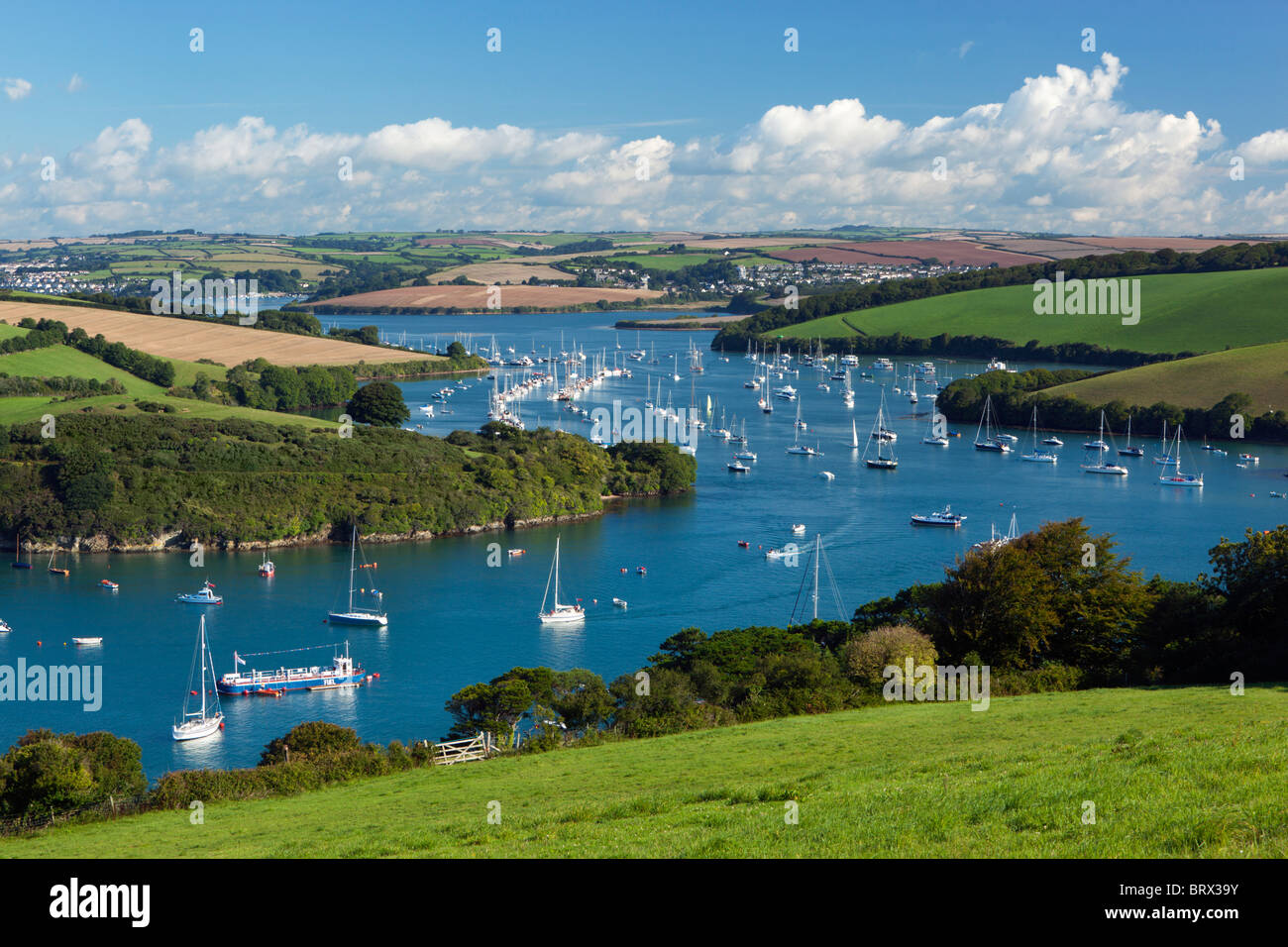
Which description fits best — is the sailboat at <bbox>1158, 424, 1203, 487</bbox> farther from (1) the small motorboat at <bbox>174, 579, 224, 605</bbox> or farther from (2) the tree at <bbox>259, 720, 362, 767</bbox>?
(2) the tree at <bbox>259, 720, 362, 767</bbox>

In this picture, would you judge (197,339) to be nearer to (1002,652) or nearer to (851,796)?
(1002,652)

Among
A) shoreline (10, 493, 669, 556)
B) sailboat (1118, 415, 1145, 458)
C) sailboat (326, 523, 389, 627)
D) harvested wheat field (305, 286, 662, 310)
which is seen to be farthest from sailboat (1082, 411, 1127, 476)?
harvested wheat field (305, 286, 662, 310)

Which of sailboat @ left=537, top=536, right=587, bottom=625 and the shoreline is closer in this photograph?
sailboat @ left=537, top=536, right=587, bottom=625

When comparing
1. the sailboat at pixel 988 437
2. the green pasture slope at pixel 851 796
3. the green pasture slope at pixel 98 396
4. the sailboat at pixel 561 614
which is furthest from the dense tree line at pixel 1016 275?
the green pasture slope at pixel 851 796

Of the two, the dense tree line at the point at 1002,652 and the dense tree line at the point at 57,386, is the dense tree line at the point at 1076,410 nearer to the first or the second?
the dense tree line at the point at 1002,652

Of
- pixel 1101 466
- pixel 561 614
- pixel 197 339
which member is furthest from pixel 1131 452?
pixel 197 339

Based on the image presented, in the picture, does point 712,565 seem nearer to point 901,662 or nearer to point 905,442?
point 901,662
